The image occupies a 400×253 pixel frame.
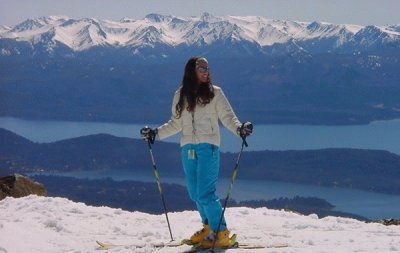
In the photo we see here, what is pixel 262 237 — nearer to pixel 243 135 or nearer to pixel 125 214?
pixel 243 135

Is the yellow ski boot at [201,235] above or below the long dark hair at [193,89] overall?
below

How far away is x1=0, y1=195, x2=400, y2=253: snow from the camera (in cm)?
750

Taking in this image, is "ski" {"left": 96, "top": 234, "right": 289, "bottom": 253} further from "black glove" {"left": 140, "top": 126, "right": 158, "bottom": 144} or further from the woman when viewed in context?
"black glove" {"left": 140, "top": 126, "right": 158, "bottom": 144}

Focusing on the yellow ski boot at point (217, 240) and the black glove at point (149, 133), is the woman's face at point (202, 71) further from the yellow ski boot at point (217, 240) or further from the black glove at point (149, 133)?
the yellow ski boot at point (217, 240)

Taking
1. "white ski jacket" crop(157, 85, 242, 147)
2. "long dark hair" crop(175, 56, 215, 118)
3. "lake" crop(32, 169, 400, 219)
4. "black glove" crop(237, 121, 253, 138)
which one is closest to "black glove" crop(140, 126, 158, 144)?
"white ski jacket" crop(157, 85, 242, 147)

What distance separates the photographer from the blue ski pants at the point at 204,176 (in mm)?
7137

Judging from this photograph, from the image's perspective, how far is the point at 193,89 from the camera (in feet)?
23.8

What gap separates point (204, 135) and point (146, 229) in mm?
2346

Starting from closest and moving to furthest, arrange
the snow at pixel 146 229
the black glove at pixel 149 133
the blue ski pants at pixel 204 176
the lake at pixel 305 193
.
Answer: the blue ski pants at pixel 204 176, the snow at pixel 146 229, the black glove at pixel 149 133, the lake at pixel 305 193

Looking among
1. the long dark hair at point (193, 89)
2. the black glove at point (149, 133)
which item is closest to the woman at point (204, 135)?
the long dark hair at point (193, 89)

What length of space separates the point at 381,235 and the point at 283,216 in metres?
2.46

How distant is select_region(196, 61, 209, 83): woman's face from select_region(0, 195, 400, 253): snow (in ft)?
6.21

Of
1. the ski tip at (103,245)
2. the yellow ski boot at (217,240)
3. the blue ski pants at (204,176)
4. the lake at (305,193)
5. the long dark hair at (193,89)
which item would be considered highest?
the lake at (305,193)

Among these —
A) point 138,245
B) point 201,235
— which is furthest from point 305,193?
point 201,235
